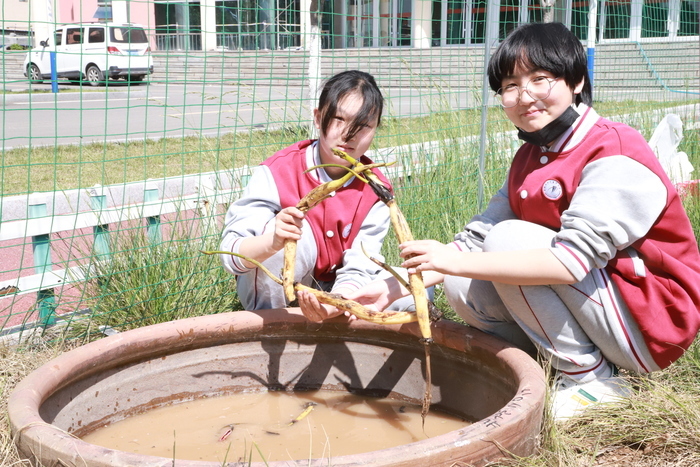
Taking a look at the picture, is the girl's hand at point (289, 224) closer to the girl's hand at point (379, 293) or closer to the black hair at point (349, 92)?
the girl's hand at point (379, 293)

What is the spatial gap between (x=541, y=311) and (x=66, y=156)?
6626mm

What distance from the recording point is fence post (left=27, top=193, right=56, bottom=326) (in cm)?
282

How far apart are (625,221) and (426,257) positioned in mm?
525

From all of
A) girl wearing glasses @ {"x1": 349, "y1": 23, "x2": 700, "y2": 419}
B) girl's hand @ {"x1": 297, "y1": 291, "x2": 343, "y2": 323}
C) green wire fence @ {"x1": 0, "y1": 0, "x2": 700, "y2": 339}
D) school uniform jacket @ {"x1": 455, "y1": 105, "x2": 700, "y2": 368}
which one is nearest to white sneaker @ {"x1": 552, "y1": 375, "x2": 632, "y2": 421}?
girl wearing glasses @ {"x1": 349, "y1": 23, "x2": 700, "y2": 419}

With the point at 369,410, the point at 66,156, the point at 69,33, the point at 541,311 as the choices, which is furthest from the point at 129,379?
the point at 69,33

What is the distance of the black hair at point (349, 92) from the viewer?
2.30m

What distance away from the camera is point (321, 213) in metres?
2.47

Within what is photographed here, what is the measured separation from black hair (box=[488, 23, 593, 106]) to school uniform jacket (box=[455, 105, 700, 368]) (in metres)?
0.13

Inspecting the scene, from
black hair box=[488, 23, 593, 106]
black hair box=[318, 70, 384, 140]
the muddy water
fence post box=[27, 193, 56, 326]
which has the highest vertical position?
black hair box=[488, 23, 593, 106]

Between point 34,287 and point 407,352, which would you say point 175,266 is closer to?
point 34,287

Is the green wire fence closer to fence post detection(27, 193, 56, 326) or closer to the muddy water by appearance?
fence post detection(27, 193, 56, 326)

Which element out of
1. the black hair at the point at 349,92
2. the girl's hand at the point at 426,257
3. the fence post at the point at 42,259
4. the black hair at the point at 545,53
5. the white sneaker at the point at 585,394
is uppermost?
the black hair at the point at 545,53

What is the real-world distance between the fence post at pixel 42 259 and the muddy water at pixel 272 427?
834 millimetres

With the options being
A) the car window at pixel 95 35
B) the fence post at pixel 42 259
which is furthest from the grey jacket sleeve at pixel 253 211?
the car window at pixel 95 35
